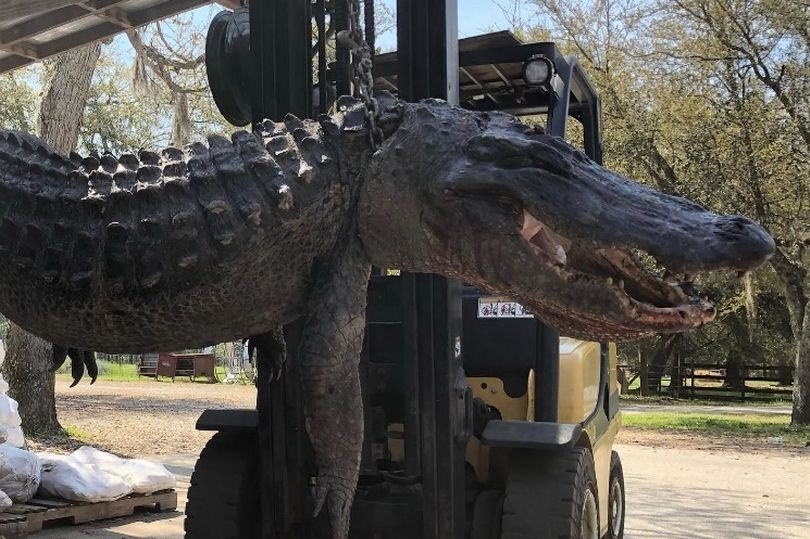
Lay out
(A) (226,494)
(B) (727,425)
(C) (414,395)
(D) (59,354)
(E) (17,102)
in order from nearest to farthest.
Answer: (D) (59,354), (C) (414,395), (A) (226,494), (B) (727,425), (E) (17,102)

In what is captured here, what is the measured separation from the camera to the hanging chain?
80.1 inches

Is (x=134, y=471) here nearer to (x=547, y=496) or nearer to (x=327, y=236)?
(x=547, y=496)

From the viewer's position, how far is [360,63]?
2328mm

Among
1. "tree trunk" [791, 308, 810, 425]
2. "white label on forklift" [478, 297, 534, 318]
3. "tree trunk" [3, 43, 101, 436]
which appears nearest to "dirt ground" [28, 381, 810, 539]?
"tree trunk" [3, 43, 101, 436]

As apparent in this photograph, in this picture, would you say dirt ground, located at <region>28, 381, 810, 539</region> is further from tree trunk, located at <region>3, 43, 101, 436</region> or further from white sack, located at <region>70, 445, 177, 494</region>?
tree trunk, located at <region>3, 43, 101, 436</region>

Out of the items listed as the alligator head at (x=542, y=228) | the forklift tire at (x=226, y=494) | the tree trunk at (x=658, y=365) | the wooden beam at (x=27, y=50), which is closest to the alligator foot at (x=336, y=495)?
the alligator head at (x=542, y=228)

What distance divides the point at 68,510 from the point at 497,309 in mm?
3364

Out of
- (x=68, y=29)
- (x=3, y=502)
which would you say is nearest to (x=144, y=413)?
(x=3, y=502)

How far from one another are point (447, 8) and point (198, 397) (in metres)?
16.3

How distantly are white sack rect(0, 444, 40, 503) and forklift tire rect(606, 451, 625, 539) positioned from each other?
149 inches

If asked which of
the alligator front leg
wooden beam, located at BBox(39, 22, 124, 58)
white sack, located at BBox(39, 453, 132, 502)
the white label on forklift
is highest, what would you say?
wooden beam, located at BBox(39, 22, 124, 58)

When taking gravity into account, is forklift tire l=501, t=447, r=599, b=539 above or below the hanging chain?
below

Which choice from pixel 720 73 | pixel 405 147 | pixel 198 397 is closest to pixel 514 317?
pixel 405 147

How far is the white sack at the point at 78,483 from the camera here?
570 centimetres
